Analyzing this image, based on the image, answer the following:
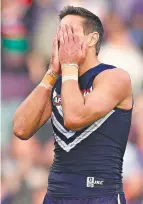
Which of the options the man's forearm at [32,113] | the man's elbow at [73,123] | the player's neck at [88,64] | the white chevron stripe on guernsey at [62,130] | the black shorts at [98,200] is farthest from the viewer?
the man's forearm at [32,113]

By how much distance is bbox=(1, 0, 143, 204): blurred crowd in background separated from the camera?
715cm

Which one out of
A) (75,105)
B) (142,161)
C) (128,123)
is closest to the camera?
(75,105)

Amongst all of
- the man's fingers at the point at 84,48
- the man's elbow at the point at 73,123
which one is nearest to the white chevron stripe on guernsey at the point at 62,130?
the man's elbow at the point at 73,123

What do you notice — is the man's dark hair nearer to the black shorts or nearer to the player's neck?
the player's neck

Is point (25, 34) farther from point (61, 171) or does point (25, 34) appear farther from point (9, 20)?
point (61, 171)

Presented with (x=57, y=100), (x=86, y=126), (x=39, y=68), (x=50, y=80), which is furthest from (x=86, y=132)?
(x=39, y=68)

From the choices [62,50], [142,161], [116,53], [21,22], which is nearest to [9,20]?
[21,22]

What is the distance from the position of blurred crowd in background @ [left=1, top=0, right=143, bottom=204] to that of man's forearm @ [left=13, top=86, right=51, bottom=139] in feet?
8.48

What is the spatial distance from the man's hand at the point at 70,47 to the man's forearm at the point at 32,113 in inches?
16.4

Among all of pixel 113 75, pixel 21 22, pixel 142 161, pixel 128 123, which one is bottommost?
pixel 142 161

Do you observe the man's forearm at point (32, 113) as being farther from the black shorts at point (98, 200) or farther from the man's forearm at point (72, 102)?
the black shorts at point (98, 200)

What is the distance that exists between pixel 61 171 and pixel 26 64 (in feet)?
10.7

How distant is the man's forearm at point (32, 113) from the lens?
15.0ft

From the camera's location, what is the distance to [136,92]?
23.5 ft
